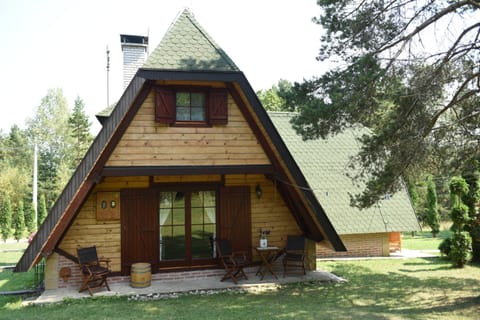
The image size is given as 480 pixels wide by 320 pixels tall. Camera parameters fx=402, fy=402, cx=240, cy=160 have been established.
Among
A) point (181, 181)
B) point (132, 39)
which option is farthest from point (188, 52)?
point (132, 39)

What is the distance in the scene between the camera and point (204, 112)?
8523 mm

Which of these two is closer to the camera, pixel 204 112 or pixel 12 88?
pixel 204 112

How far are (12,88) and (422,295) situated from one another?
34.5 metres

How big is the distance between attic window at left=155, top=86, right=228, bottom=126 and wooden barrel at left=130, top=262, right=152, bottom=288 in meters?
3.04

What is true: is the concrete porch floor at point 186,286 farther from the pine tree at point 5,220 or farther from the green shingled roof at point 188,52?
the pine tree at point 5,220

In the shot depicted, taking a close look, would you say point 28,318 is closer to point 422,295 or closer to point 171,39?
point 171,39

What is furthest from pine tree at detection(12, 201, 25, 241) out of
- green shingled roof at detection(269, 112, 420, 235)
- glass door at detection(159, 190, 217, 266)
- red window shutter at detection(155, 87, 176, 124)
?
red window shutter at detection(155, 87, 176, 124)

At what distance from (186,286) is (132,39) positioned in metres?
7.93

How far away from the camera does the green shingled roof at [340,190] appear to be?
487 inches

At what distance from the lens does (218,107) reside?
845 centimetres

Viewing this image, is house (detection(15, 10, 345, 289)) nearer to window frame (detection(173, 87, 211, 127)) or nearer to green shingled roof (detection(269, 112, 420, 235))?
window frame (detection(173, 87, 211, 127))

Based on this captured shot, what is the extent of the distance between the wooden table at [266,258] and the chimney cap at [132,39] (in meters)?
7.45

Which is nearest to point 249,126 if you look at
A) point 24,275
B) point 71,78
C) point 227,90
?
point 227,90

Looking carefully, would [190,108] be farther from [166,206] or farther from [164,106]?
[166,206]
